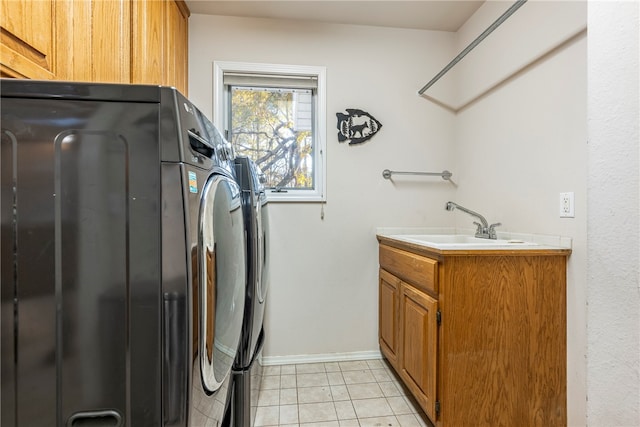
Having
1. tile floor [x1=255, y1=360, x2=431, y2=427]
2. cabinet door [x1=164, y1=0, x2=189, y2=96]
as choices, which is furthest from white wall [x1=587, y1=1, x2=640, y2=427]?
cabinet door [x1=164, y1=0, x2=189, y2=96]

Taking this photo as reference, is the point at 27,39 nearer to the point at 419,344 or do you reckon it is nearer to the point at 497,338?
the point at 419,344

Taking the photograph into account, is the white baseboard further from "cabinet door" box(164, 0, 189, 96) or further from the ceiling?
the ceiling

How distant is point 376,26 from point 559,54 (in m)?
1.28

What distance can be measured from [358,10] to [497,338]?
86.4 inches

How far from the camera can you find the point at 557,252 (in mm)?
1378

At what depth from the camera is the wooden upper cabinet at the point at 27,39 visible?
87 cm

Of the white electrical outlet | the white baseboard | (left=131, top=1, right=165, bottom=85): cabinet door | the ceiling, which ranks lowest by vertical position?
the white baseboard

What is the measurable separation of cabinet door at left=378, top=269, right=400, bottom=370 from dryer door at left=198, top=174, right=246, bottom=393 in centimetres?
114

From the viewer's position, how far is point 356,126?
224 cm

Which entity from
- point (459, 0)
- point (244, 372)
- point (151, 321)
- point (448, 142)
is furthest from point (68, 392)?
point (459, 0)

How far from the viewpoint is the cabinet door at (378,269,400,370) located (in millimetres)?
1865

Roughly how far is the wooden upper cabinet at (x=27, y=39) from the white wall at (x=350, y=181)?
1210 mm

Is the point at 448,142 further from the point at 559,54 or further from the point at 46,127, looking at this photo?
the point at 46,127

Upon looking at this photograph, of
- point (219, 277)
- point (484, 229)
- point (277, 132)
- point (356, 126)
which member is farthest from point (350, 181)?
point (219, 277)
